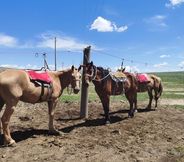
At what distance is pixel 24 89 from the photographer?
9.29 m

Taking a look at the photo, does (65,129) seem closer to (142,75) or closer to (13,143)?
(13,143)

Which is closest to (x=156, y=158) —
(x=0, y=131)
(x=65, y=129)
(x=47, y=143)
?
(x=47, y=143)

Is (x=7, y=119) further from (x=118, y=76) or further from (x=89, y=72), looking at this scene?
(x=118, y=76)

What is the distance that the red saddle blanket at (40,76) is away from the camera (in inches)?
381

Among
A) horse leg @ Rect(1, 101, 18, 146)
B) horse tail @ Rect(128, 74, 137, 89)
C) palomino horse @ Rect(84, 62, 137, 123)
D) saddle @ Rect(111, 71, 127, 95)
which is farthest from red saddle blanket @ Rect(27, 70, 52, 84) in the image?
horse tail @ Rect(128, 74, 137, 89)

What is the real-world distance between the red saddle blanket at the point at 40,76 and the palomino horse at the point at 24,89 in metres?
0.17

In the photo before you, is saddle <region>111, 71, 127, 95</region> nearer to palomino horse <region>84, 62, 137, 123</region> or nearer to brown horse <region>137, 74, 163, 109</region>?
palomino horse <region>84, 62, 137, 123</region>

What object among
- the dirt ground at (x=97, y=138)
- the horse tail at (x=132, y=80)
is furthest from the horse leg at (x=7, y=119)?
the horse tail at (x=132, y=80)

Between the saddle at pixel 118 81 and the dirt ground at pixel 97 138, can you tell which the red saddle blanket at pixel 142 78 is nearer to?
the dirt ground at pixel 97 138

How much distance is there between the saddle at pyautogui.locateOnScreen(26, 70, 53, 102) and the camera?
31.8 feet

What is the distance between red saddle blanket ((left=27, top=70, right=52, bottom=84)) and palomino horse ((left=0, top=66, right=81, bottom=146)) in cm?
17

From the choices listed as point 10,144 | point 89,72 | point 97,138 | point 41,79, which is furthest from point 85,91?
point 10,144

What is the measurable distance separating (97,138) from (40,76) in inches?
94.8

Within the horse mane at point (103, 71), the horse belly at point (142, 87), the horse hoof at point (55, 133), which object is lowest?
the horse hoof at point (55, 133)
